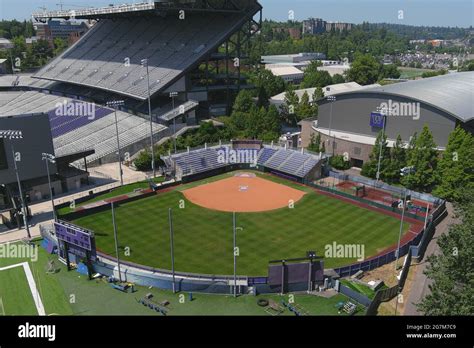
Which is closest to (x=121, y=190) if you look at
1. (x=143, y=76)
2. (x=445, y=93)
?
(x=143, y=76)

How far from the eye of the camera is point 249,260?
3753 cm

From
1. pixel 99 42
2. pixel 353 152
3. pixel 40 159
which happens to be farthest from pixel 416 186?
pixel 99 42

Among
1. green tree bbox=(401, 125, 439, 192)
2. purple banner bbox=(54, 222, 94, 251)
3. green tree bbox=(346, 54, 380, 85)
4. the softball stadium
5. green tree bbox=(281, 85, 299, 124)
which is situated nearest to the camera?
the softball stadium

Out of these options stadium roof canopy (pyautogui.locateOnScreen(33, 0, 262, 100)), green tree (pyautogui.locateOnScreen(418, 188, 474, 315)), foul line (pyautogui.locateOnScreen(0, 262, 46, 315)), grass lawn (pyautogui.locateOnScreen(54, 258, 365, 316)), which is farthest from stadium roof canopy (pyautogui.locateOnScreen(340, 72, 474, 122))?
foul line (pyautogui.locateOnScreen(0, 262, 46, 315))

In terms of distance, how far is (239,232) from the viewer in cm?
4362

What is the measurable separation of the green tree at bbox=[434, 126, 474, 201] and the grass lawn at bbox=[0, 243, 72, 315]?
45253 mm

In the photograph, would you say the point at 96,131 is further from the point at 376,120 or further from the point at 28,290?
the point at 376,120

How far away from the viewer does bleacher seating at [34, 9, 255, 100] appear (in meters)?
88.8

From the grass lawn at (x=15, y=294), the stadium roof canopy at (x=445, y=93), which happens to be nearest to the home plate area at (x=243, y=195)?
the grass lawn at (x=15, y=294)

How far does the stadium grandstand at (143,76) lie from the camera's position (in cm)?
8044

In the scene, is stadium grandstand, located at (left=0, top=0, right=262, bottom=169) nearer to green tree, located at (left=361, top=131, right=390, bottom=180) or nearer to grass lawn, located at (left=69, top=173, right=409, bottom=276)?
grass lawn, located at (left=69, top=173, right=409, bottom=276)
